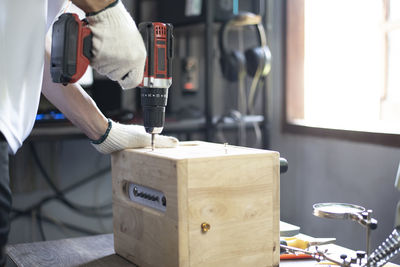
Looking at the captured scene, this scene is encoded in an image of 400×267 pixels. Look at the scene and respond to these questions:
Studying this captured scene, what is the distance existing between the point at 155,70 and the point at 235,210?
303mm

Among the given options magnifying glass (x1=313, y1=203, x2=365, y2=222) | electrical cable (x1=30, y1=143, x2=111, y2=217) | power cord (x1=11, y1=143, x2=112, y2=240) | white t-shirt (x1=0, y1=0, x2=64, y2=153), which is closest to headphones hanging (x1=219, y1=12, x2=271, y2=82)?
power cord (x1=11, y1=143, x2=112, y2=240)

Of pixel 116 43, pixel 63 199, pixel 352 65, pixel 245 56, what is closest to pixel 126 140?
pixel 116 43

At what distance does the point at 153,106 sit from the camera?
995 mm

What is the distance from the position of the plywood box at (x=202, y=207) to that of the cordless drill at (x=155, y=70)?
75mm

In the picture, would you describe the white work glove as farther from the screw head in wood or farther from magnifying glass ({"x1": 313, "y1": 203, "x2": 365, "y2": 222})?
magnifying glass ({"x1": 313, "y1": 203, "x2": 365, "y2": 222})

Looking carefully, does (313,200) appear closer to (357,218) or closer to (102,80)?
(102,80)

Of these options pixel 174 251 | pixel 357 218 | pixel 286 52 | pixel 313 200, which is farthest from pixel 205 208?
pixel 286 52

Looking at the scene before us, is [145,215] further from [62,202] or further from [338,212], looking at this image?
[62,202]

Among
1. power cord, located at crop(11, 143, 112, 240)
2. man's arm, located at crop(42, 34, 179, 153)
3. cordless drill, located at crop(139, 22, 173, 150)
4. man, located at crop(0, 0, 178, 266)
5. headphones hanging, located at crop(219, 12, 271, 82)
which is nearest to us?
man, located at crop(0, 0, 178, 266)

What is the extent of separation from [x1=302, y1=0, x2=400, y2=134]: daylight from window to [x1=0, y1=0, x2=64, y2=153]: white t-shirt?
57.9 inches

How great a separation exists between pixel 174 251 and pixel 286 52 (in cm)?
184

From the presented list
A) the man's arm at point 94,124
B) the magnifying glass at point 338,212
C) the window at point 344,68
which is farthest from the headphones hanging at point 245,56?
the magnifying glass at point 338,212

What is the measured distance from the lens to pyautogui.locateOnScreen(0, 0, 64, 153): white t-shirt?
83cm

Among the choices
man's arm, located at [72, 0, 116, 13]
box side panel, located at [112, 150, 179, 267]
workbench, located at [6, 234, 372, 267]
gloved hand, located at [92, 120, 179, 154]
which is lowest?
workbench, located at [6, 234, 372, 267]
